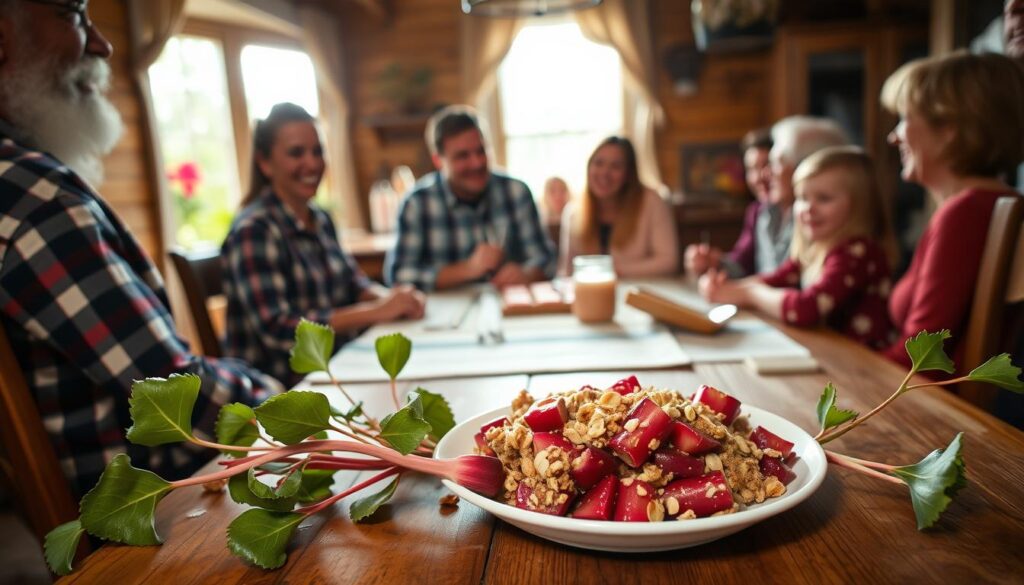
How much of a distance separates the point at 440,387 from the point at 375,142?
12.4 feet

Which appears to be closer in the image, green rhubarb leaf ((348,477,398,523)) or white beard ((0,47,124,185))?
green rhubarb leaf ((348,477,398,523))

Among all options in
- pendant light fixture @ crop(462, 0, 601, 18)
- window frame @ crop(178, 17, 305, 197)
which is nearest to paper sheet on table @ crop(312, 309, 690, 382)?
pendant light fixture @ crop(462, 0, 601, 18)

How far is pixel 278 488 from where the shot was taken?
0.59 metres

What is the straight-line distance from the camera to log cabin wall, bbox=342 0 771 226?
424cm

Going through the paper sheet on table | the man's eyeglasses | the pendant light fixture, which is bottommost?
the paper sheet on table

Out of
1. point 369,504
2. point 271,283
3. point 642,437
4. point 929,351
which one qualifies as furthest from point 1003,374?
point 271,283

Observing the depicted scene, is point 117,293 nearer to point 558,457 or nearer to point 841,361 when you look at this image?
point 558,457

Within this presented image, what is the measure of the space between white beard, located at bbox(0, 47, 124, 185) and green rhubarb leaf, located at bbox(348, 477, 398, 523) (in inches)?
36.9

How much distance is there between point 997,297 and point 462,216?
173 cm

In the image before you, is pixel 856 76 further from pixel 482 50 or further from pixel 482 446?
pixel 482 446

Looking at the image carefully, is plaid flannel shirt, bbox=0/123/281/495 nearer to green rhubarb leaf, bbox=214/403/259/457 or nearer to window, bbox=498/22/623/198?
green rhubarb leaf, bbox=214/403/259/457

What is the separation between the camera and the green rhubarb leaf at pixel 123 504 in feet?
1.80

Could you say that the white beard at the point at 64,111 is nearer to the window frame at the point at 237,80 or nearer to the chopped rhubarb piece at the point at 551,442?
the chopped rhubarb piece at the point at 551,442

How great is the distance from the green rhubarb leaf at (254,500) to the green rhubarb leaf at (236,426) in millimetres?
44
